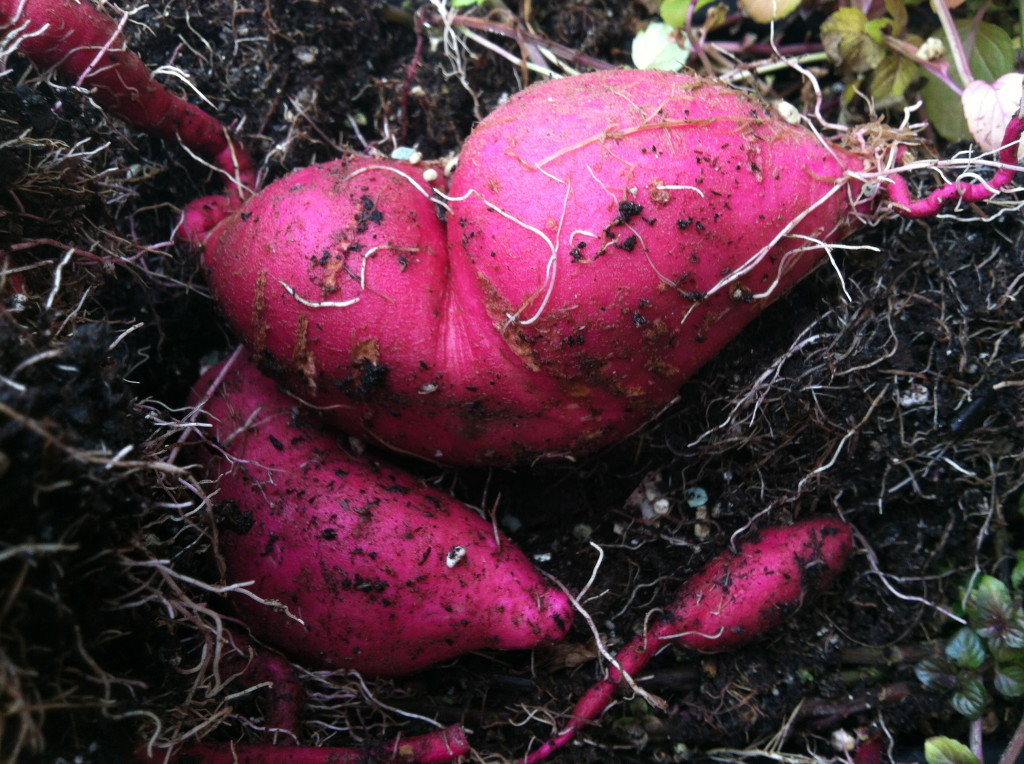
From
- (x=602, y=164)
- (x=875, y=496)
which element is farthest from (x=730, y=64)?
(x=875, y=496)

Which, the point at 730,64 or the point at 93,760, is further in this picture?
the point at 730,64

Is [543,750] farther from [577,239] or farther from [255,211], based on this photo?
[255,211]

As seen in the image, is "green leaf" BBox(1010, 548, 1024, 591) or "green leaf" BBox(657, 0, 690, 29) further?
"green leaf" BBox(657, 0, 690, 29)

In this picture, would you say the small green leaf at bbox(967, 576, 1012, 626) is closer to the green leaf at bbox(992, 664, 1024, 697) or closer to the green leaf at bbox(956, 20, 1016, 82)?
the green leaf at bbox(992, 664, 1024, 697)

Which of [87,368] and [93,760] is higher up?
[87,368]

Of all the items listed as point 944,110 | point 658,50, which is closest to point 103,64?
point 658,50

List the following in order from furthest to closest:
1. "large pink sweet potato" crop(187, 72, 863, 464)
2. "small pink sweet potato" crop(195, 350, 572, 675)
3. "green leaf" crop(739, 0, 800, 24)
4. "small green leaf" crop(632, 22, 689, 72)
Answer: "small green leaf" crop(632, 22, 689, 72), "green leaf" crop(739, 0, 800, 24), "small pink sweet potato" crop(195, 350, 572, 675), "large pink sweet potato" crop(187, 72, 863, 464)

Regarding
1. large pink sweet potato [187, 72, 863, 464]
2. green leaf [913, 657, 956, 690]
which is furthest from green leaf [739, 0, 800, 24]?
green leaf [913, 657, 956, 690]

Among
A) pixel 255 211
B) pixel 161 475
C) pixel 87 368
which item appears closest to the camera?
pixel 87 368
